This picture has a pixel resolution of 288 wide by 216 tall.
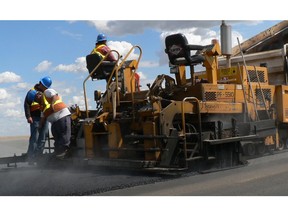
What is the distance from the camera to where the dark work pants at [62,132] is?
7332mm

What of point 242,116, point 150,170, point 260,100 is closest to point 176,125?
point 150,170

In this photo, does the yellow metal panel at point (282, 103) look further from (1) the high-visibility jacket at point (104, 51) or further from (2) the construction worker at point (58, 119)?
(2) the construction worker at point (58, 119)

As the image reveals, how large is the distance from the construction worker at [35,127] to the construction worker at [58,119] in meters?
0.50

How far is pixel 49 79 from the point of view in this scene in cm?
767

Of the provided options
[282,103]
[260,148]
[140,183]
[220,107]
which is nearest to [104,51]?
[220,107]

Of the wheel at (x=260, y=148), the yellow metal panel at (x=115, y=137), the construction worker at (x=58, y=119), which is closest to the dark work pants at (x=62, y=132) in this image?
the construction worker at (x=58, y=119)

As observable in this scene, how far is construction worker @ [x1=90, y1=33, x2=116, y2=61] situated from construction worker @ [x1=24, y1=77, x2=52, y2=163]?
1217mm

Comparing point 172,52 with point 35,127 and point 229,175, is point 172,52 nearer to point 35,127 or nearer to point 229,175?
point 229,175

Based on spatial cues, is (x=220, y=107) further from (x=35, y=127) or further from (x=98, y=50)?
(x=35, y=127)

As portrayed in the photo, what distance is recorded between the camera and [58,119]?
7.31 m

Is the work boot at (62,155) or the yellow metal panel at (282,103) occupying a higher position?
the yellow metal panel at (282,103)

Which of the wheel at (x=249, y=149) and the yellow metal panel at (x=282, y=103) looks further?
the yellow metal panel at (x=282, y=103)

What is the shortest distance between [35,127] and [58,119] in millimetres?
957

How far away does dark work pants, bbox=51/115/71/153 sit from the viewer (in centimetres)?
733
